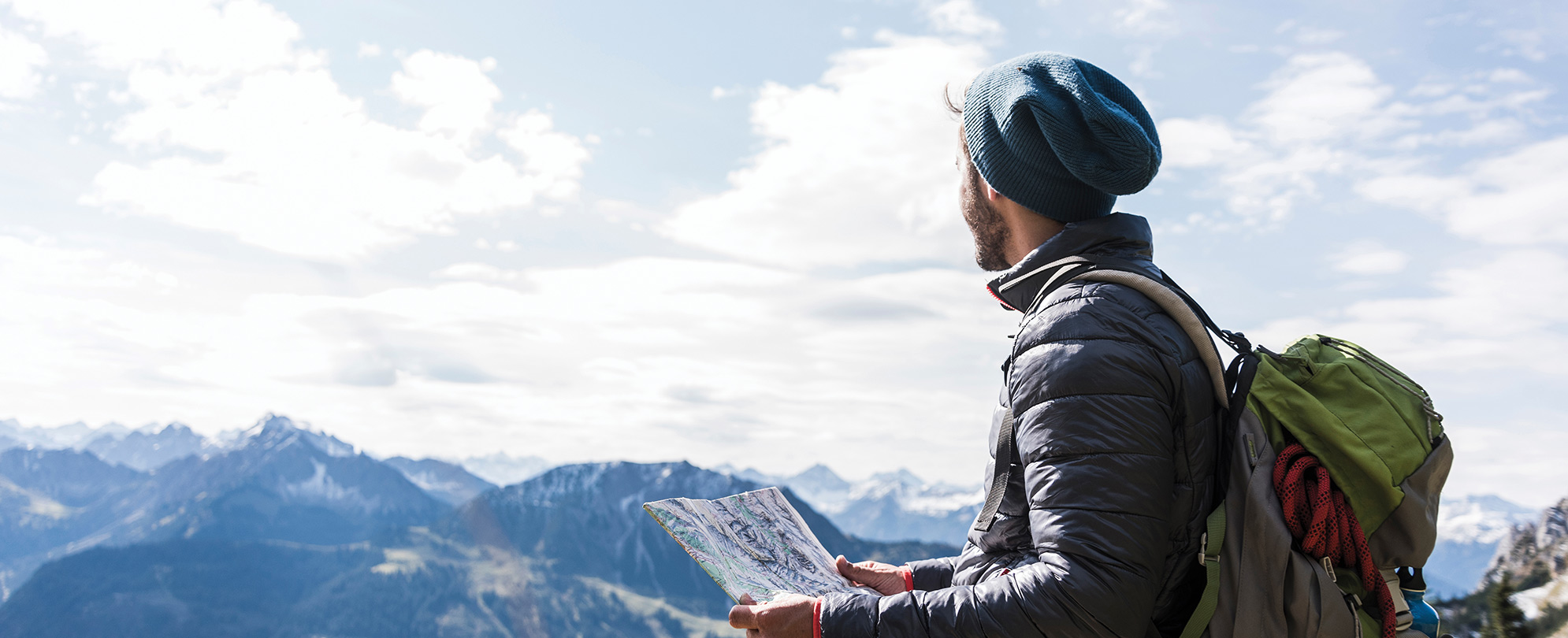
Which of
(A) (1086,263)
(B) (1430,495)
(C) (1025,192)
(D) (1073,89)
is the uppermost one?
(D) (1073,89)

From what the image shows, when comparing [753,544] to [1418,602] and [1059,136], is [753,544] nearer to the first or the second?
[1059,136]

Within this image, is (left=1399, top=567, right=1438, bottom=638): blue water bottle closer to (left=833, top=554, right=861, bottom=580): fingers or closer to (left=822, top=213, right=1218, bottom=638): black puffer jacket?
(left=822, top=213, right=1218, bottom=638): black puffer jacket

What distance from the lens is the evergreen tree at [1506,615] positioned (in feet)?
301

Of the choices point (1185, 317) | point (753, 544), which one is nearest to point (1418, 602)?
point (1185, 317)

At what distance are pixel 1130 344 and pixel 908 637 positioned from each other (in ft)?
4.22

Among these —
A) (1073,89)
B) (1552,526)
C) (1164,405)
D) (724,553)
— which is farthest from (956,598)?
(1552,526)

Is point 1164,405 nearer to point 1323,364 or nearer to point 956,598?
point 1323,364

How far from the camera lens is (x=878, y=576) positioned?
5.00 metres

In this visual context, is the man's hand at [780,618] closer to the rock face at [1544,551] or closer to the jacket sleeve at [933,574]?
the jacket sleeve at [933,574]

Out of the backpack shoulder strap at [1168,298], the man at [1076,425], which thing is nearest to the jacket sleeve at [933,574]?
the man at [1076,425]

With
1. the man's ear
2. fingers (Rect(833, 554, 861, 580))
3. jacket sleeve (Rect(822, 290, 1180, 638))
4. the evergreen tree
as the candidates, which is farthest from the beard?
the evergreen tree

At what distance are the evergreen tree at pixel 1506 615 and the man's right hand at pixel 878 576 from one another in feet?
374

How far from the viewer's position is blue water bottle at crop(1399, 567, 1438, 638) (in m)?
3.38

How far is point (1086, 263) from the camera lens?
3.55 metres
